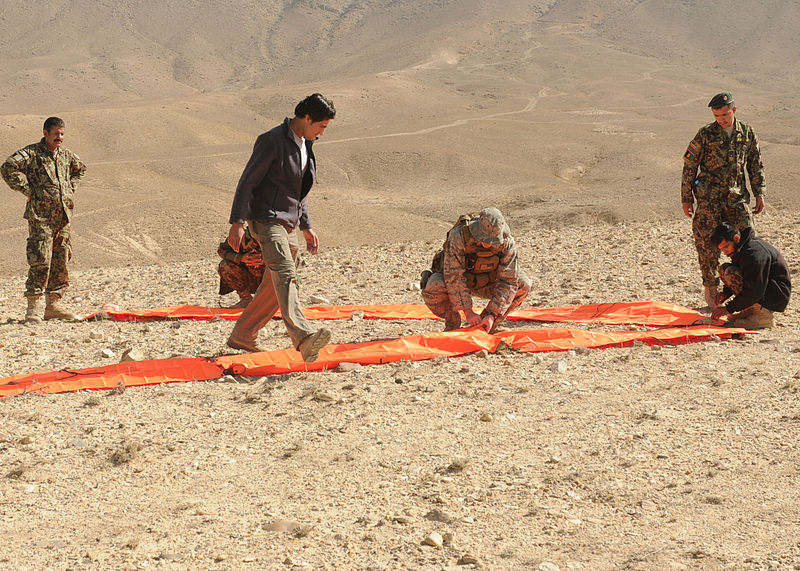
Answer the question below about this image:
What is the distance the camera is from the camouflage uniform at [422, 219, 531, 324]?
231 inches

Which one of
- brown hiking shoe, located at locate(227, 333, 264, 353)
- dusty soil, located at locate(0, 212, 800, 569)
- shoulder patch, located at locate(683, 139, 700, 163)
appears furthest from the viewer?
shoulder patch, located at locate(683, 139, 700, 163)

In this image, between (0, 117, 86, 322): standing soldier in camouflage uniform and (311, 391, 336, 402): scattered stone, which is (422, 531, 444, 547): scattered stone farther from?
(0, 117, 86, 322): standing soldier in camouflage uniform

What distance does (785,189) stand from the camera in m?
19.1

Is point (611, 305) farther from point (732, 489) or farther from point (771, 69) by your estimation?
point (771, 69)

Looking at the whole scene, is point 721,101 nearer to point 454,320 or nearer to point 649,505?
point 454,320

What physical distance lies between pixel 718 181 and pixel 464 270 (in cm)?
237

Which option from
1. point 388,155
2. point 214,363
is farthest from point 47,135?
point 388,155

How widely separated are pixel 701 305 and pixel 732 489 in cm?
398

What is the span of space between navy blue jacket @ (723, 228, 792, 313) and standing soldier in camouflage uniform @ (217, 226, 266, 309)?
12.9 feet

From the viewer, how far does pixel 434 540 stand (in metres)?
3.19

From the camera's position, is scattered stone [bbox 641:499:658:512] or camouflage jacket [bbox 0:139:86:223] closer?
scattered stone [bbox 641:499:658:512]

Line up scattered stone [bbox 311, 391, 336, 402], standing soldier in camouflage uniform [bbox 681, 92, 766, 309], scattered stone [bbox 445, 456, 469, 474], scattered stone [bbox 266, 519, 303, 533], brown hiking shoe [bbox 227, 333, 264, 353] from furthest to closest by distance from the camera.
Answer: standing soldier in camouflage uniform [bbox 681, 92, 766, 309]
brown hiking shoe [bbox 227, 333, 264, 353]
scattered stone [bbox 311, 391, 336, 402]
scattered stone [bbox 445, 456, 469, 474]
scattered stone [bbox 266, 519, 303, 533]

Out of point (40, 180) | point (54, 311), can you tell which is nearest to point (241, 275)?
point (54, 311)

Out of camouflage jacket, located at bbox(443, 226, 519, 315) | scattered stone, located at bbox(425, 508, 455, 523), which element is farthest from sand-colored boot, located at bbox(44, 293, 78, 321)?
scattered stone, located at bbox(425, 508, 455, 523)
